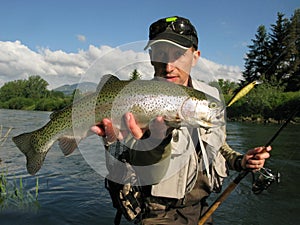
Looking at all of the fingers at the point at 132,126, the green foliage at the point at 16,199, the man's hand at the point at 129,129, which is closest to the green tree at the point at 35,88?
the green foliage at the point at 16,199

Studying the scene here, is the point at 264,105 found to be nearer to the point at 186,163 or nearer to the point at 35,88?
the point at 186,163

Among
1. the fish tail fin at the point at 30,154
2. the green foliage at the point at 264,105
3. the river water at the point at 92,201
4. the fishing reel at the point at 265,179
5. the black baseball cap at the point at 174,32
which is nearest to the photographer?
the fish tail fin at the point at 30,154

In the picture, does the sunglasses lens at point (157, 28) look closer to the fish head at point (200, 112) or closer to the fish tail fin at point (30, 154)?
the fish head at point (200, 112)

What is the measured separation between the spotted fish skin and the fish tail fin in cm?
21

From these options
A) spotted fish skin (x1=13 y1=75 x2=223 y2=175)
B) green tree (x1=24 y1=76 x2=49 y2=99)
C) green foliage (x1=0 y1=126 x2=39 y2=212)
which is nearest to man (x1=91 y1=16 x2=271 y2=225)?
spotted fish skin (x1=13 y1=75 x2=223 y2=175)

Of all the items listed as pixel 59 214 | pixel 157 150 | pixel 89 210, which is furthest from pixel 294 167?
pixel 157 150

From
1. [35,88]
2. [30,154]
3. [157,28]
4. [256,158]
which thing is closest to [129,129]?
[30,154]

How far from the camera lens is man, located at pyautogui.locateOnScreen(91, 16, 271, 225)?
3.22 m

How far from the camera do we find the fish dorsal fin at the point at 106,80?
302 centimetres

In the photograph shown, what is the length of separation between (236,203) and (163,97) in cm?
708

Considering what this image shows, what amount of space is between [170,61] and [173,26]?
437 mm

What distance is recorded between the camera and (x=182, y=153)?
324 centimetres

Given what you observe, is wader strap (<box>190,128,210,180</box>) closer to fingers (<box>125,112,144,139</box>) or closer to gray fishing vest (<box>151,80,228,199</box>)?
gray fishing vest (<box>151,80,228,199</box>)

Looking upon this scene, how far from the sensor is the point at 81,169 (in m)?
12.6
